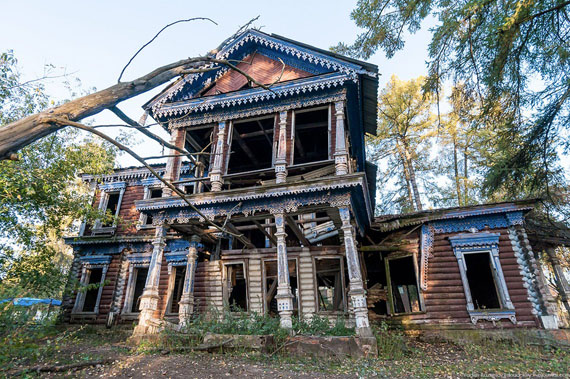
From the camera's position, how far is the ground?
21.1 ft

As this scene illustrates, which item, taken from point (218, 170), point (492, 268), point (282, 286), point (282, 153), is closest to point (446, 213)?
point (492, 268)

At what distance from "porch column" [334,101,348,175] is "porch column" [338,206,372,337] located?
130 cm

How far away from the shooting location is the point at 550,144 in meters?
8.82

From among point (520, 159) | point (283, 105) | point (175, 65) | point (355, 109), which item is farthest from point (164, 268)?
point (520, 159)

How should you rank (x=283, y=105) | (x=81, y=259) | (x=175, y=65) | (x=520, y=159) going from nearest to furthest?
(x=175, y=65) → (x=520, y=159) → (x=283, y=105) → (x=81, y=259)

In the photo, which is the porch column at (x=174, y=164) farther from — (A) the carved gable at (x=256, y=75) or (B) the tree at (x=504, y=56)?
(B) the tree at (x=504, y=56)

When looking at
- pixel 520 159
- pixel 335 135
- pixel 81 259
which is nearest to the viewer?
pixel 520 159

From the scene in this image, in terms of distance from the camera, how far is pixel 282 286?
916cm

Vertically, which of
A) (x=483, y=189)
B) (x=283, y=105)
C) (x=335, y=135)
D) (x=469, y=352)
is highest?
(x=283, y=105)

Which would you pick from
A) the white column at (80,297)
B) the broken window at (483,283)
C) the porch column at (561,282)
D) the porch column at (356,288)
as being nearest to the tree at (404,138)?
the broken window at (483,283)

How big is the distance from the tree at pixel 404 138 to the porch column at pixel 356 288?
16.7m

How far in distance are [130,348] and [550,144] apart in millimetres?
12883

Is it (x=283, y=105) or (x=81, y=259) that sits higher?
(x=283, y=105)

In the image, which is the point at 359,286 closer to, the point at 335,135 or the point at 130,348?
the point at 335,135
